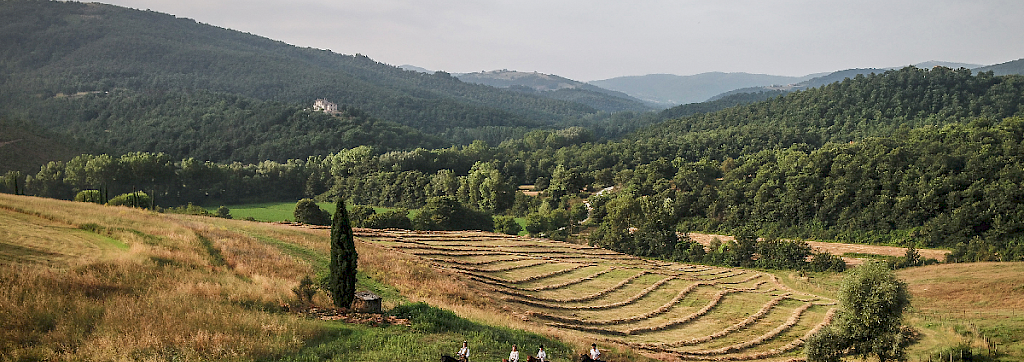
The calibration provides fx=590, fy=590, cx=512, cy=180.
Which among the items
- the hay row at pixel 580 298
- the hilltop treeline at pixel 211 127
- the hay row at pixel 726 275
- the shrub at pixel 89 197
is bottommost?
the hay row at pixel 726 275

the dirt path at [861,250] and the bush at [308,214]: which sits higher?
the bush at [308,214]

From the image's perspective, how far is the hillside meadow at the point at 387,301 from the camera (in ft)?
50.8

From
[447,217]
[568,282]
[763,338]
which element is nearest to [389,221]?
[447,217]

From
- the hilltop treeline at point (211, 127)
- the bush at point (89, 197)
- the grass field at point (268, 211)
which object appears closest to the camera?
the bush at point (89, 197)

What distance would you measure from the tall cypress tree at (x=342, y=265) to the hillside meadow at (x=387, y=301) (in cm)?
104

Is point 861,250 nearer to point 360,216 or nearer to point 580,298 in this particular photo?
point 580,298

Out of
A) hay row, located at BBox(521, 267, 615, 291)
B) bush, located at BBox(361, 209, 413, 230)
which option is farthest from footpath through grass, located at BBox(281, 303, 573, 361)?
bush, located at BBox(361, 209, 413, 230)

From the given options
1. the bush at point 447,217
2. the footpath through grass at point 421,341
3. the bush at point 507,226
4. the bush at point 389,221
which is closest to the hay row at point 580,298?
the footpath through grass at point 421,341

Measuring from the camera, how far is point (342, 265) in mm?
20781

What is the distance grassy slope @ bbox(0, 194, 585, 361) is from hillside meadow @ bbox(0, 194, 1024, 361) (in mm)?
58

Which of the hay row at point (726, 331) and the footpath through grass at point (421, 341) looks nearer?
the footpath through grass at point (421, 341)

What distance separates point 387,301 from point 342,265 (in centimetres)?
378

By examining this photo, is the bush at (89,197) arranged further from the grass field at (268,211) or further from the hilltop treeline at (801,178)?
the hilltop treeline at (801,178)

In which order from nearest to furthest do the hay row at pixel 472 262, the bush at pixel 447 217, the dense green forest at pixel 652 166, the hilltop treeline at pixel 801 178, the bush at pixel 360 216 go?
the hay row at pixel 472 262
the bush at pixel 360 216
the hilltop treeline at pixel 801 178
the dense green forest at pixel 652 166
the bush at pixel 447 217
